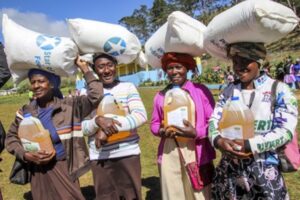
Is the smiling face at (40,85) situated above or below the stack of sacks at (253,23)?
below

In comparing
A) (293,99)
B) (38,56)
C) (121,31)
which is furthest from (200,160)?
(38,56)

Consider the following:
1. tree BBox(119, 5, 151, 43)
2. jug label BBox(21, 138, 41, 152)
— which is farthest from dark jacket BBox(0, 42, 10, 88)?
tree BBox(119, 5, 151, 43)

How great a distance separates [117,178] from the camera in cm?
349

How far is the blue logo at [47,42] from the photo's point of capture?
3.06 m

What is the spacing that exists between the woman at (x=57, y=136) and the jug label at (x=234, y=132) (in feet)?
3.55

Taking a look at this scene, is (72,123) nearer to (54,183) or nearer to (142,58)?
(54,183)

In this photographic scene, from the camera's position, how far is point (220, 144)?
8.68ft

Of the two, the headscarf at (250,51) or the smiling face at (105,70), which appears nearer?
the headscarf at (250,51)

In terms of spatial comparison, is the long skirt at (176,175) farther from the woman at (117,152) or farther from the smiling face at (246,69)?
the smiling face at (246,69)

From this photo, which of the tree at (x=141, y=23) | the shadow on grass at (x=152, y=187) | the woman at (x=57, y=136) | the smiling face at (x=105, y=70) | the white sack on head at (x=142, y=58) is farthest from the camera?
the tree at (x=141, y=23)

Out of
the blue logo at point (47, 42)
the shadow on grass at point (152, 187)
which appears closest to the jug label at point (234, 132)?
the blue logo at point (47, 42)

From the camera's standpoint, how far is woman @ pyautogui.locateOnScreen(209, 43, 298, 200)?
2549 mm

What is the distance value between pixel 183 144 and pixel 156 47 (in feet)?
2.87

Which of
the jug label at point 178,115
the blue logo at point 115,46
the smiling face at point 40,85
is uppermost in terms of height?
the blue logo at point 115,46
